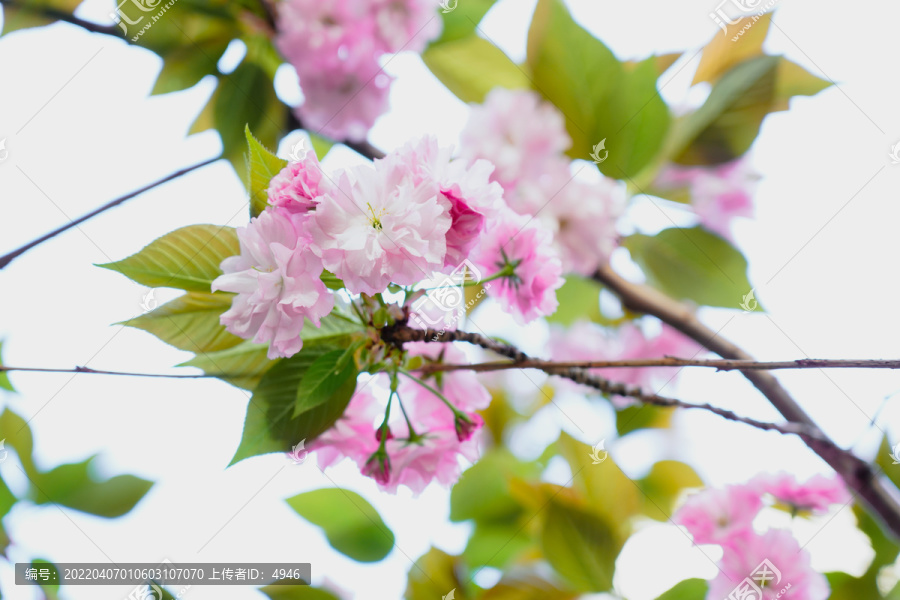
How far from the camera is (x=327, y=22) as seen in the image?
73cm

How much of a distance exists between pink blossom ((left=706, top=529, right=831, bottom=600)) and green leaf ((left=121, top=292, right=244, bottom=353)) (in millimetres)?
517

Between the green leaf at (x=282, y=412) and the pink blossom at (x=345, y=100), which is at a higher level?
the pink blossom at (x=345, y=100)

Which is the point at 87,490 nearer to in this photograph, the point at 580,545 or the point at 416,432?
the point at 416,432

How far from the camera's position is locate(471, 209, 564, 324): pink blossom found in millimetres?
441

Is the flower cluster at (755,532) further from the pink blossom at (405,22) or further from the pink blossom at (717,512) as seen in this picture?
the pink blossom at (405,22)

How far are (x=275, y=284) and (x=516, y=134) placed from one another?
0.49 metres

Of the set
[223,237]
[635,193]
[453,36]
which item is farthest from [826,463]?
[453,36]

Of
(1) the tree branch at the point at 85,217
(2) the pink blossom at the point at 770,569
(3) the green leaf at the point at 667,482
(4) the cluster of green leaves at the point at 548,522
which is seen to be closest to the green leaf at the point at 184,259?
(1) the tree branch at the point at 85,217

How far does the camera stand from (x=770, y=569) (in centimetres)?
54

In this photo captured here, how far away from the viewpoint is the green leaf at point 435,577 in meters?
0.70

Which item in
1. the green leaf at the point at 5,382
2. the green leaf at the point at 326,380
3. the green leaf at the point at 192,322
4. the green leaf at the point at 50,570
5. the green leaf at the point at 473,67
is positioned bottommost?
the green leaf at the point at 50,570

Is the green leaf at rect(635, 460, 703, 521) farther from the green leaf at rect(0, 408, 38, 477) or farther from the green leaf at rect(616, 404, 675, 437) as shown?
the green leaf at rect(0, 408, 38, 477)

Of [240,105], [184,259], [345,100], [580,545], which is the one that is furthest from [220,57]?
[580,545]

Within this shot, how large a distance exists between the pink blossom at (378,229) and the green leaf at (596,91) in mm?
423
